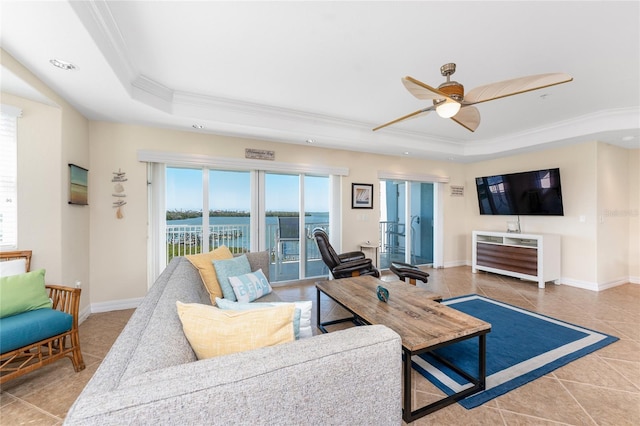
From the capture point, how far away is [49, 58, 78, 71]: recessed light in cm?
199

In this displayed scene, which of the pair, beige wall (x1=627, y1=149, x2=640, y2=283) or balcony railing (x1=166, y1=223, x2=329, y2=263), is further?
beige wall (x1=627, y1=149, x2=640, y2=283)

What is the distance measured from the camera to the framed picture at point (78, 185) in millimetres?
2764

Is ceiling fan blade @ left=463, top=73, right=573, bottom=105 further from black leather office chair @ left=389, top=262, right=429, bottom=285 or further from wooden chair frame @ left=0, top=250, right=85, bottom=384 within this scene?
wooden chair frame @ left=0, top=250, right=85, bottom=384

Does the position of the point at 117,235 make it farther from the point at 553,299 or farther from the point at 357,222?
the point at 553,299

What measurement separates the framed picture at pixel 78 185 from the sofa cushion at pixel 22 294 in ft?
3.46

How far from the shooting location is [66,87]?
2.40 metres

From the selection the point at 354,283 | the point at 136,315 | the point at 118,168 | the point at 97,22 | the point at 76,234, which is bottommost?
the point at 354,283

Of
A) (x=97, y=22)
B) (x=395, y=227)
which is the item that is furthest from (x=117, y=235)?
(x=395, y=227)

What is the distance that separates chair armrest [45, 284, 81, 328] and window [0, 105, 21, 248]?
70 cm

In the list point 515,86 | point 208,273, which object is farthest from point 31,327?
point 515,86

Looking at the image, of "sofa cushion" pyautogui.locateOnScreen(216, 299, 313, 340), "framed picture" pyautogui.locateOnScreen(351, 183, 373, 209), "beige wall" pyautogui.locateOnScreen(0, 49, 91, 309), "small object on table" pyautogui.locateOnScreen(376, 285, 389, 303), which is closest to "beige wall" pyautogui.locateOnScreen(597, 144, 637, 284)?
"framed picture" pyautogui.locateOnScreen(351, 183, 373, 209)

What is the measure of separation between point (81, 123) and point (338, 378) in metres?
3.86

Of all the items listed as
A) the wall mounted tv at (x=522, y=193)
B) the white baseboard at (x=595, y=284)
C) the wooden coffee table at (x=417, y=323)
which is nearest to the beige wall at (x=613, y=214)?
the white baseboard at (x=595, y=284)

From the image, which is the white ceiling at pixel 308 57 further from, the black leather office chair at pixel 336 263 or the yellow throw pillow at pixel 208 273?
the yellow throw pillow at pixel 208 273
